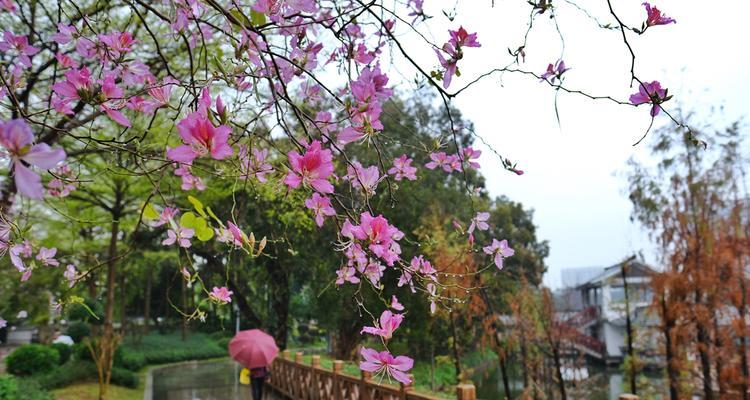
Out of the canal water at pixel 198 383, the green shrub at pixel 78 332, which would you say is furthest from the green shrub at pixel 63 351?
the canal water at pixel 198 383

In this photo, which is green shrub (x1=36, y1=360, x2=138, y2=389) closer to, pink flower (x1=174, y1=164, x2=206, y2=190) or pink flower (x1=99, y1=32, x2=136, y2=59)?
pink flower (x1=174, y1=164, x2=206, y2=190)

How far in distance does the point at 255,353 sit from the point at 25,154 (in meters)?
6.90

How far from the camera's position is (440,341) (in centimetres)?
1023

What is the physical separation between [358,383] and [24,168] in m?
5.35

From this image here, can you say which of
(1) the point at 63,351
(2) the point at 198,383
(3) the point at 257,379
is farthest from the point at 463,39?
(2) the point at 198,383

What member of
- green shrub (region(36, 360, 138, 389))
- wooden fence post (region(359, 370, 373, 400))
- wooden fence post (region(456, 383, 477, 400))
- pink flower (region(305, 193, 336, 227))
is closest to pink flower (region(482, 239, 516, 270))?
pink flower (region(305, 193, 336, 227))

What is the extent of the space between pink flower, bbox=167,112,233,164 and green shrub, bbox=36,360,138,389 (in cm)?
878

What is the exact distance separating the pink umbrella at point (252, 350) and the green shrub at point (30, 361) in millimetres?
3737

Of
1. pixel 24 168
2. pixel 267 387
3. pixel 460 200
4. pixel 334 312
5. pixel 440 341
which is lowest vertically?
pixel 267 387

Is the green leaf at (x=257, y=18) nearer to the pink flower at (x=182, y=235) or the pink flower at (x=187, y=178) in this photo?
the pink flower at (x=182, y=235)

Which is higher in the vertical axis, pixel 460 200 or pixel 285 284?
pixel 460 200

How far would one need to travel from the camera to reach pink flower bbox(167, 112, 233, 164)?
2.54 feet

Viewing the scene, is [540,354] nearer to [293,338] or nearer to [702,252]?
[702,252]

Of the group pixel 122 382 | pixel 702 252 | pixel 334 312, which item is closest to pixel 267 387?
pixel 334 312
